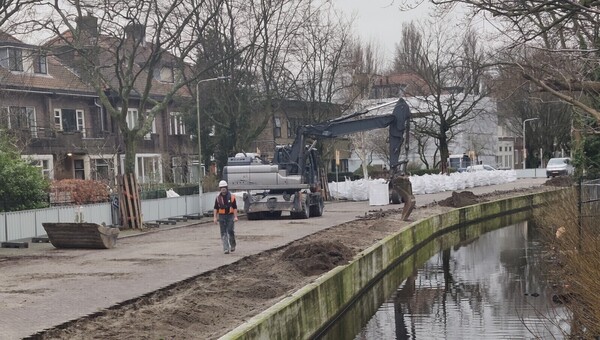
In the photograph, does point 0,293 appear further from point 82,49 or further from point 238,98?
point 238,98

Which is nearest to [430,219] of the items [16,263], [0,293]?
[16,263]

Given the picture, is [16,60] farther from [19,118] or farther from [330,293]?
[330,293]

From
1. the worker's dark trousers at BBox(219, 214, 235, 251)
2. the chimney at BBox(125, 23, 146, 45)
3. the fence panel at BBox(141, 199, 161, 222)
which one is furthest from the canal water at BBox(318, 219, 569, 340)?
the chimney at BBox(125, 23, 146, 45)

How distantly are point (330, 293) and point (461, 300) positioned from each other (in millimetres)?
4741

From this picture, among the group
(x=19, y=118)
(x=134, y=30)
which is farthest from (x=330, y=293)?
(x=19, y=118)

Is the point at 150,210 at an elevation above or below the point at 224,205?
below

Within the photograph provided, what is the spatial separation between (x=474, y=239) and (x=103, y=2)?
1742cm

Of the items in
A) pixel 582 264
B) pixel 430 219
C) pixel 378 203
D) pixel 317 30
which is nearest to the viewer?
pixel 582 264

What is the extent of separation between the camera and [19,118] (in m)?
41.1

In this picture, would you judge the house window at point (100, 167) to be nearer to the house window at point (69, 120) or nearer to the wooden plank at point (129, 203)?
the house window at point (69, 120)

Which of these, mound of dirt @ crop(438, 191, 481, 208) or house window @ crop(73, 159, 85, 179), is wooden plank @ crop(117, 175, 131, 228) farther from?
house window @ crop(73, 159, 85, 179)

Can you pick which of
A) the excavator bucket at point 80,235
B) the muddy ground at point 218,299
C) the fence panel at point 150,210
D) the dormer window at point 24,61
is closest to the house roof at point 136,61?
the dormer window at point 24,61

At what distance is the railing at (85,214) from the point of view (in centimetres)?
2461

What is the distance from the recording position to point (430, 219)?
106ft
